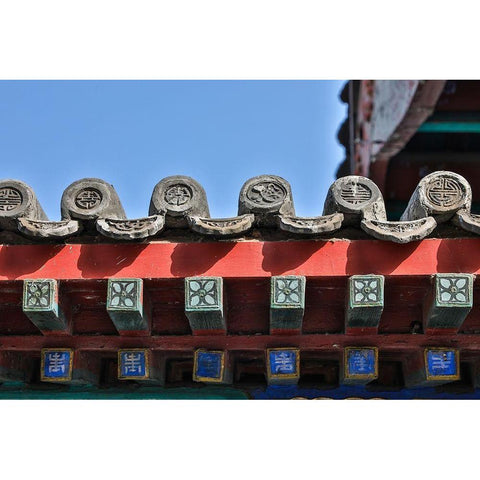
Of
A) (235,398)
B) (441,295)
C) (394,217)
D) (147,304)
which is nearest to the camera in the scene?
(441,295)

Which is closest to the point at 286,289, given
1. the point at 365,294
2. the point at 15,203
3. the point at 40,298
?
the point at 365,294

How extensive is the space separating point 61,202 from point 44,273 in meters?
0.38

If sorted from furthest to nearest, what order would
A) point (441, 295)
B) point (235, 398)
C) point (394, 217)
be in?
point (394, 217), point (235, 398), point (441, 295)

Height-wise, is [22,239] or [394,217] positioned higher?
[394,217]

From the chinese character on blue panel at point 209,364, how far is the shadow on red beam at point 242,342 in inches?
1.7

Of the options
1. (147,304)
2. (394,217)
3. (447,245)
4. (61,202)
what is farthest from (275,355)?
(394,217)

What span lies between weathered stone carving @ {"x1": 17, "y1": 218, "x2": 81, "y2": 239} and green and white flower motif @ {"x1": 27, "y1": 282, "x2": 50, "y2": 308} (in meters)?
0.24

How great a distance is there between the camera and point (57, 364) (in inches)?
195

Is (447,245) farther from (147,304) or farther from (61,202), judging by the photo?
(61,202)

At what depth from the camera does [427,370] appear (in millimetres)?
4871

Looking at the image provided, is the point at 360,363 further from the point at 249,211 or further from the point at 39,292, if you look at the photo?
the point at 39,292

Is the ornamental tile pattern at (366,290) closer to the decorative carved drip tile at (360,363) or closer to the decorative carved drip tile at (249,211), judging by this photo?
the decorative carved drip tile at (249,211)

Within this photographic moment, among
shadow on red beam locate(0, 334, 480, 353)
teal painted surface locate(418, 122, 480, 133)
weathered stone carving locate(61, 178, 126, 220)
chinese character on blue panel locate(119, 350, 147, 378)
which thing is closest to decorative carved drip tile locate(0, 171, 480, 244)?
weathered stone carving locate(61, 178, 126, 220)

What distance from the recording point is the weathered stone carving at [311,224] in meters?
4.54
